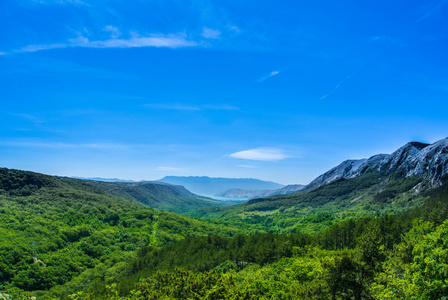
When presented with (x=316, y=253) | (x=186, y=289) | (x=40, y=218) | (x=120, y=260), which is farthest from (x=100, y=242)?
(x=186, y=289)

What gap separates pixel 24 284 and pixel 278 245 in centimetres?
12954

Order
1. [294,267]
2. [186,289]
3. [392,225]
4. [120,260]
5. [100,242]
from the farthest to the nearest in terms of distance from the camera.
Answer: [100,242], [120,260], [392,225], [294,267], [186,289]

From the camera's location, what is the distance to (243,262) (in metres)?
109

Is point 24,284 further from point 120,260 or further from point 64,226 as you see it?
point 64,226

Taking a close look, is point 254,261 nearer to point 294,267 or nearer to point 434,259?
point 294,267

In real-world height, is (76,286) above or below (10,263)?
below

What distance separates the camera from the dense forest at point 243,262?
92.5 ft

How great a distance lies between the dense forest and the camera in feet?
92.5

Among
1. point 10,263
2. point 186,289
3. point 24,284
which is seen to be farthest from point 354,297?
point 10,263

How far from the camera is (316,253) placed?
3329 inches

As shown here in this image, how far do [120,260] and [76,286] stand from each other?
139 feet

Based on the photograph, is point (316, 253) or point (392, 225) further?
point (392, 225)

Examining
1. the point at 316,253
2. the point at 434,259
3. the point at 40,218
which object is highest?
the point at 434,259

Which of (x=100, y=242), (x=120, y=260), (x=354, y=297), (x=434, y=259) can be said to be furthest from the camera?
(x=100, y=242)
